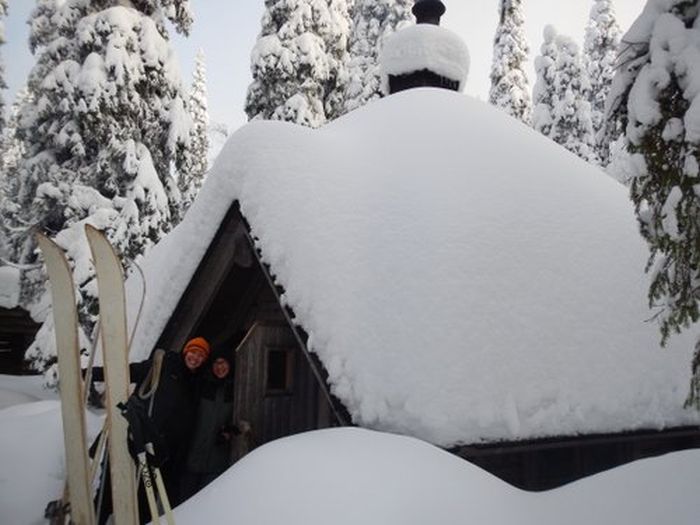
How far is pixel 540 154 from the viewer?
6.18 metres

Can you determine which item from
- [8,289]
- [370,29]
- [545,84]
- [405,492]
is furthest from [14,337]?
[545,84]

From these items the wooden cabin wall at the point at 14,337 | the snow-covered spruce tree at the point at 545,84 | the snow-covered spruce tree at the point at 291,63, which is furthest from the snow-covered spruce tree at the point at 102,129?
the snow-covered spruce tree at the point at 545,84

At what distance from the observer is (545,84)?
25.6m

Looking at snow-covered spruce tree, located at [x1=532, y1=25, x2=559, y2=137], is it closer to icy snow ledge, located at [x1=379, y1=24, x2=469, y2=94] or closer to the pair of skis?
icy snow ledge, located at [x1=379, y1=24, x2=469, y2=94]

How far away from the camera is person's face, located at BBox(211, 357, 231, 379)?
5102 mm

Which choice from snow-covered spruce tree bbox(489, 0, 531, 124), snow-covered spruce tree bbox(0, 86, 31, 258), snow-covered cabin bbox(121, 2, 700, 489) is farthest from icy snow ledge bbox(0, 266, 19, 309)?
snow-covered spruce tree bbox(489, 0, 531, 124)

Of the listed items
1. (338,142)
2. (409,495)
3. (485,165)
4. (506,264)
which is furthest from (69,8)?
(409,495)

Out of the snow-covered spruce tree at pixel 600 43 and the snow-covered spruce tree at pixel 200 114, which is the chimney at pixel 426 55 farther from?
the snow-covered spruce tree at pixel 200 114

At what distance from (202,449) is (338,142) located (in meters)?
3.63

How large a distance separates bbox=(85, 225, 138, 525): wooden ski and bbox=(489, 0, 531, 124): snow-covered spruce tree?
26.2 m

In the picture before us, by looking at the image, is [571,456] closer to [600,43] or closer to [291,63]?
[291,63]

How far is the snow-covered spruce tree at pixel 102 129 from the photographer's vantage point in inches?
424

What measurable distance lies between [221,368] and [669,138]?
4.32 meters

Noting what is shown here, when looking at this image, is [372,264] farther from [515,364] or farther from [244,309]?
[244,309]
